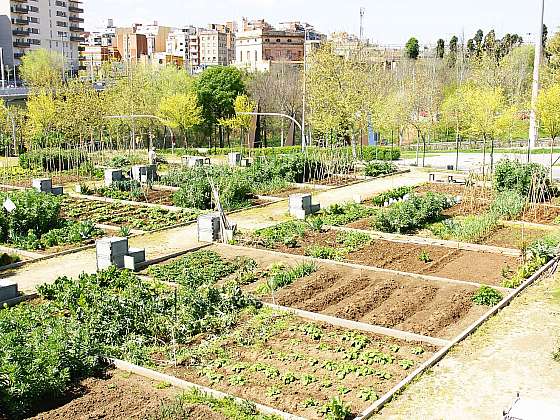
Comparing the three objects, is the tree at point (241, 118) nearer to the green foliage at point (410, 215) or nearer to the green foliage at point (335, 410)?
the green foliage at point (410, 215)

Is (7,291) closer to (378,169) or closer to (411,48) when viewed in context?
(378,169)

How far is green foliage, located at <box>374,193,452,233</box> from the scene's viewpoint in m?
17.1

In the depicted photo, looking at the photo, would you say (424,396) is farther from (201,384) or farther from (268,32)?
(268,32)

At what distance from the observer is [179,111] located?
129 ft

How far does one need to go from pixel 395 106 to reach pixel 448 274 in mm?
22724

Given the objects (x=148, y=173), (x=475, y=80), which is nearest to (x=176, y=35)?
(x=475, y=80)

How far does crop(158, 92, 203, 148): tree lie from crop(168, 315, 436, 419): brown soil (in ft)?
96.2

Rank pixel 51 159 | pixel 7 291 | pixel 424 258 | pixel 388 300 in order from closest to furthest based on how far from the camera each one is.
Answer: pixel 388 300 → pixel 7 291 → pixel 424 258 → pixel 51 159

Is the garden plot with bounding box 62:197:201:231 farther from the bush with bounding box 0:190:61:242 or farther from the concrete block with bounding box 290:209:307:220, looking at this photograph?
the concrete block with bounding box 290:209:307:220

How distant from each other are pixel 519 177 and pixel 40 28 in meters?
77.4

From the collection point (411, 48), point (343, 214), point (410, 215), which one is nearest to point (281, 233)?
point (343, 214)

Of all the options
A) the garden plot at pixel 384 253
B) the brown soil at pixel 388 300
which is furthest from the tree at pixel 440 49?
the brown soil at pixel 388 300

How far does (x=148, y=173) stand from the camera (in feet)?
83.7

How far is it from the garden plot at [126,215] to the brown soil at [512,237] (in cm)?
824
